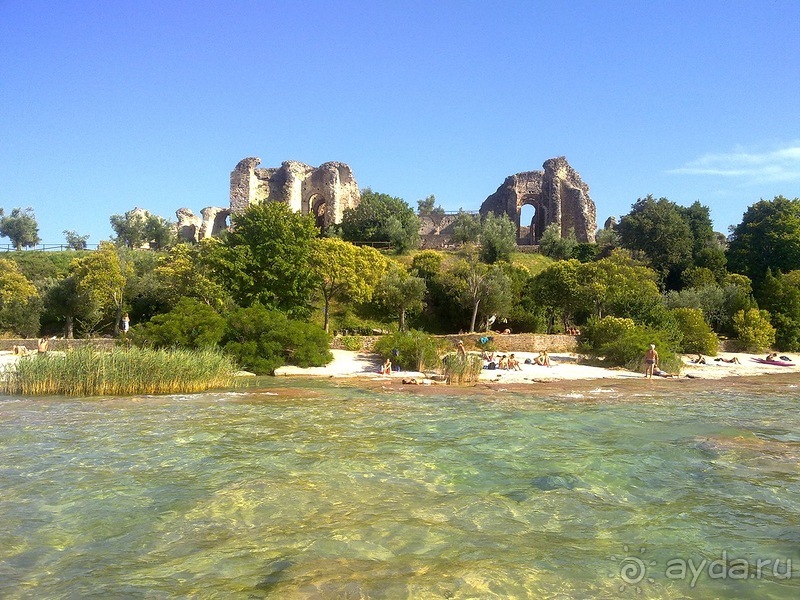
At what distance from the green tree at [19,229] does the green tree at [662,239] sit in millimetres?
57790

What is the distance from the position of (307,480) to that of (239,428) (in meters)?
3.59

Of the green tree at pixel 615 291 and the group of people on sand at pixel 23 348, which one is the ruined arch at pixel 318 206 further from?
the group of people on sand at pixel 23 348

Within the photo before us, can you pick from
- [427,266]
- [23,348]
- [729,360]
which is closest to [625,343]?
[729,360]

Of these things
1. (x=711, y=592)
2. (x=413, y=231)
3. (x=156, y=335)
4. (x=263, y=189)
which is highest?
(x=263, y=189)

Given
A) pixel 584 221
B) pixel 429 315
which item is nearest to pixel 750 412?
pixel 429 315

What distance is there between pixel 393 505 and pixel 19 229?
67.0 m

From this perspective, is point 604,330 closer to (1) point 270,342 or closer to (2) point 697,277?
(1) point 270,342

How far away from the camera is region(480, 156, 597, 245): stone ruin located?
4872cm

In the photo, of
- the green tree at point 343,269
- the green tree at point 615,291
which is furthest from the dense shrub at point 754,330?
the green tree at point 343,269

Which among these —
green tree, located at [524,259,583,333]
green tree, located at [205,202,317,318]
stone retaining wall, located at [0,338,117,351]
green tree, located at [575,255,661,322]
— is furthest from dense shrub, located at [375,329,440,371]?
stone retaining wall, located at [0,338,117,351]

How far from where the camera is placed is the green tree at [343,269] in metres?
26.6

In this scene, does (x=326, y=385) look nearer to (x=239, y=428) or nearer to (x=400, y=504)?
(x=239, y=428)

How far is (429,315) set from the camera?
108 feet

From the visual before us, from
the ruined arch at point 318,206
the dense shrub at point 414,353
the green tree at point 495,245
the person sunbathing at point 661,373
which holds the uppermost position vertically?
the ruined arch at point 318,206
